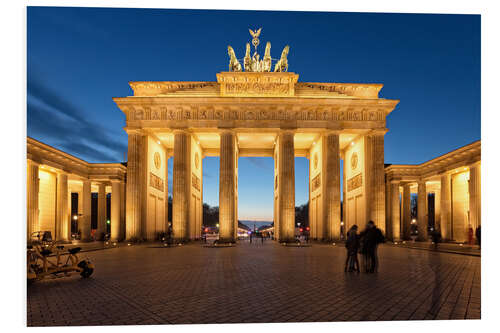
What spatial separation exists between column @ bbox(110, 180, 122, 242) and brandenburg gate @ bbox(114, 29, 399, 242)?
4.46m

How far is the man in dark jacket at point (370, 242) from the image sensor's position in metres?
11.0

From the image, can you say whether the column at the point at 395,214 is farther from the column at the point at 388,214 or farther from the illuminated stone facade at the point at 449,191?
the column at the point at 388,214

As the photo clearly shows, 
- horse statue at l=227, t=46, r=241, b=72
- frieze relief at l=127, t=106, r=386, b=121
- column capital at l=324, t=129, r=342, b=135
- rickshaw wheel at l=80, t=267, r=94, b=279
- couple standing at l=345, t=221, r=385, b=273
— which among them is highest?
horse statue at l=227, t=46, r=241, b=72

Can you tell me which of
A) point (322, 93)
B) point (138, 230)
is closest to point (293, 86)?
point (322, 93)

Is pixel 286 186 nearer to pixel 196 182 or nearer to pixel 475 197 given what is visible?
pixel 196 182

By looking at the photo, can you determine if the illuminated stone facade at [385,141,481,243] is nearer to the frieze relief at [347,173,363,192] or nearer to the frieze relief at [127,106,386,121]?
the frieze relief at [347,173,363,192]

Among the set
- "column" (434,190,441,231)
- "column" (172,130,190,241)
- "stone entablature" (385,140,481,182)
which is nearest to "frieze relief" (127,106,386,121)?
"column" (172,130,190,241)

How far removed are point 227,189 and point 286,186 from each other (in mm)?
5886

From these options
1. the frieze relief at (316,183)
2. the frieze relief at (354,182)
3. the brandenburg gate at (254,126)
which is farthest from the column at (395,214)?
the frieze relief at (316,183)

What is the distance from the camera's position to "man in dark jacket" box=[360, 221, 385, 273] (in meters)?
11.0

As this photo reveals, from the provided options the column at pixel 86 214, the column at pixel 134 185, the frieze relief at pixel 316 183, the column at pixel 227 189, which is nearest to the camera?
the column at pixel 227 189

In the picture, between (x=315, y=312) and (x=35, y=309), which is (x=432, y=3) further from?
(x=35, y=309)

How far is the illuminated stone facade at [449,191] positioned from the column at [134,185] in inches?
1054

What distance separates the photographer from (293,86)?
33250mm
